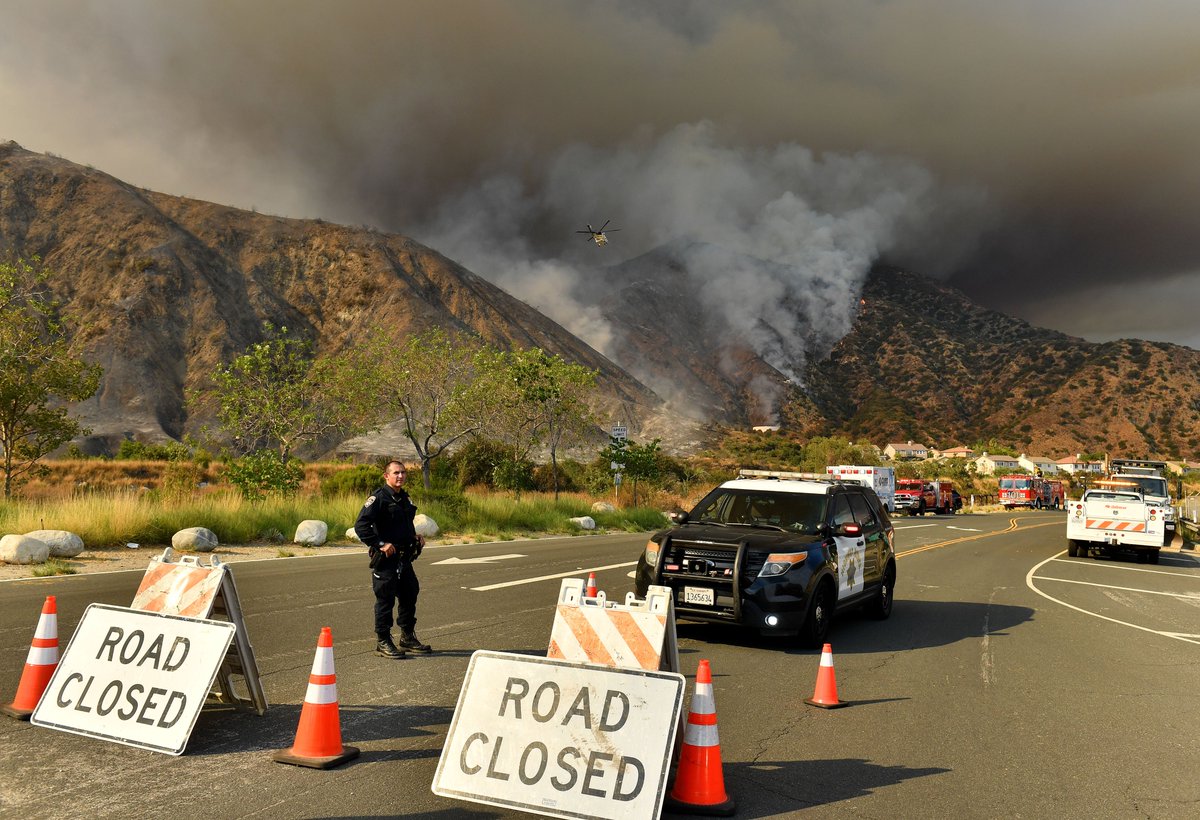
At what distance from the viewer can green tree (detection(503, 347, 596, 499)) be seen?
35.3 metres

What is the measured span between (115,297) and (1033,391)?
13229 cm

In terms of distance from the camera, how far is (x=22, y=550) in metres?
13.9

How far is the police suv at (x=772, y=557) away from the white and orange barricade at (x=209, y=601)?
404 cm

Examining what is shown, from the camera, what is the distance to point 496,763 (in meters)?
4.41

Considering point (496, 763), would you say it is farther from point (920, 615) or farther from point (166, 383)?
point (166, 383)

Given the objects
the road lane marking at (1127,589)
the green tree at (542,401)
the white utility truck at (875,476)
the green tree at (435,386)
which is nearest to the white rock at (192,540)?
the green tree at (435,386)

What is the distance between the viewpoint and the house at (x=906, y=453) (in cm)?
10874

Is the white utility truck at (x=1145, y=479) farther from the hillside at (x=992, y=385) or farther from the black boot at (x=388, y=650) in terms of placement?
the hillside at (x=992, y=385)

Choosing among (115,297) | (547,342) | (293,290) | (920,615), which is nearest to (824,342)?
(547,342)

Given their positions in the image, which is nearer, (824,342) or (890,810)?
(890,810)

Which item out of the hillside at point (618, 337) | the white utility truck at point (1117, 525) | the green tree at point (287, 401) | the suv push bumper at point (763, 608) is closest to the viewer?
the suv push bumper at point (763, 608)

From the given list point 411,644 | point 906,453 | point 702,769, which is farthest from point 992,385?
point 702,769

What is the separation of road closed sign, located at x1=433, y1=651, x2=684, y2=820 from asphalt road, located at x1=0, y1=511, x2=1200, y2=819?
33cm

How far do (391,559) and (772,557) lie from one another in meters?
3.65
